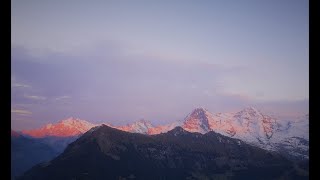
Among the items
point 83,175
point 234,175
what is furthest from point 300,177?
point 83,175

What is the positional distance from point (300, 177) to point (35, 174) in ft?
441

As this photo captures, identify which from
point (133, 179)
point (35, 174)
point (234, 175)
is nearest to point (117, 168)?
point (133, 179)

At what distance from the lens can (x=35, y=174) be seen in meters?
195
